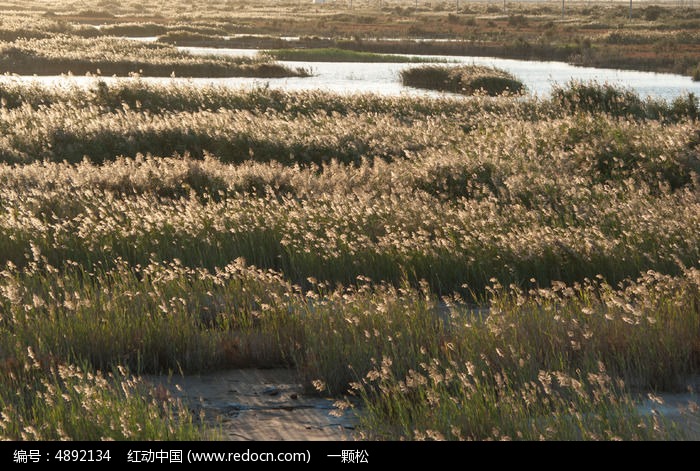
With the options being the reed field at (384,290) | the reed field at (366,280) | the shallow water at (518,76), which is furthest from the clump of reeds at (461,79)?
the reed field at (384,290)

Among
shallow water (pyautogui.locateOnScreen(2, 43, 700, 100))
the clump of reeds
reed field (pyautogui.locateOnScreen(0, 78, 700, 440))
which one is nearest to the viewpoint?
reed field (pyautogui.locateOnScreen(0, 78, 700, 440))

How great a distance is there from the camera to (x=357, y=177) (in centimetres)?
1342

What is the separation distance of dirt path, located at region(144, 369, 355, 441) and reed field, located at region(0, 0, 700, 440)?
0.13 m

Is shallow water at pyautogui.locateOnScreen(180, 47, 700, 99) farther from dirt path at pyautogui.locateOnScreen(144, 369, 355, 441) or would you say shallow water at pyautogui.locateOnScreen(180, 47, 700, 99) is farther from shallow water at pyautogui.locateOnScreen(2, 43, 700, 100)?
dirt path at pyautogui.locateOnScreen(144, 369, 355, 441)

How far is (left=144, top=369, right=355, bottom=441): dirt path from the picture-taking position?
5.30m

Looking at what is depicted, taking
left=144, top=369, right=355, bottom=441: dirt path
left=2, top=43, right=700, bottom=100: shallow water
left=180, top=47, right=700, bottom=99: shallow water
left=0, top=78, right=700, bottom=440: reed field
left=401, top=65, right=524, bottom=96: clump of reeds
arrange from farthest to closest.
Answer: left=401, top=65, right=524, bottom=96: clump of reeds < left=180, top=47, right=700, bottom=99: shallow water < left=2, top=43, right=700, bottom=100: shallow water < left=144, top=369, right=355, bottom=441: dirt path < left=0, top=78, right=700, bottom=440: reed field

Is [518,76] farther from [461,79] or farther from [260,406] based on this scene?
[260,406]

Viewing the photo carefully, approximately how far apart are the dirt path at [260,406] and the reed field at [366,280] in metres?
0.13

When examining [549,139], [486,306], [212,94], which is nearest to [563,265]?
[486,306]

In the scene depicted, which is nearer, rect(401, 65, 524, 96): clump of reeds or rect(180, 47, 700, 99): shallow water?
rect(180, 47, 700, 99): shallow water

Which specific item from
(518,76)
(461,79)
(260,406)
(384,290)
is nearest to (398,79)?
(461,79)

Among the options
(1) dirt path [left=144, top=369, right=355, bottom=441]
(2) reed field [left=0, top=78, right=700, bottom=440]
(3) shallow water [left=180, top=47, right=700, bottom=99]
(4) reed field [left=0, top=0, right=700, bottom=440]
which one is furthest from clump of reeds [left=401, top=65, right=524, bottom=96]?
(1) dirt path [left=144, top=369, right=355, bottom=441]

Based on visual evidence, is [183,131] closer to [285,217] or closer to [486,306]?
[285,217]

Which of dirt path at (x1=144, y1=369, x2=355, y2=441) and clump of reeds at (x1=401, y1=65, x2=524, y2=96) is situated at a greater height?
dirt path at (x1=144, y1=369, x2=355, y2=441)
